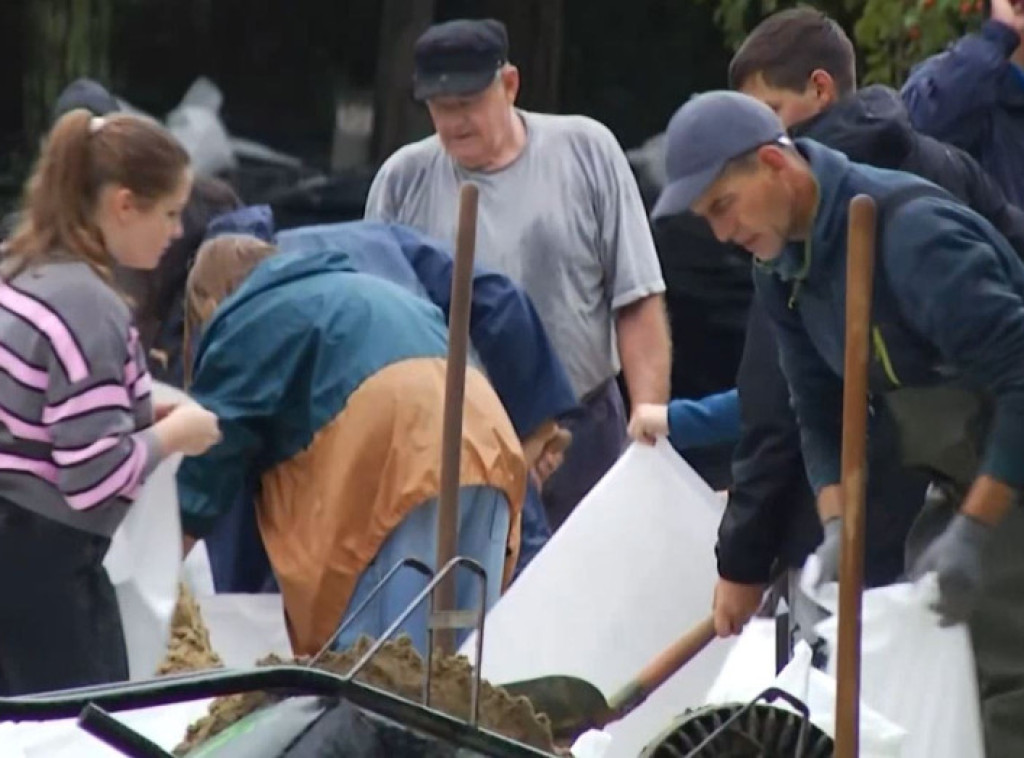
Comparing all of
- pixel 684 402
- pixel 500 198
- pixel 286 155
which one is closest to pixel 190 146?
A: pixel 286 155

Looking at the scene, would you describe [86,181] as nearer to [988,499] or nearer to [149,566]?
[149,566]

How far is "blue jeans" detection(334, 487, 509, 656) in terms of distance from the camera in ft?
14.4

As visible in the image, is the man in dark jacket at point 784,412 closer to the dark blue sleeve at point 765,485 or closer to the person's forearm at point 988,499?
the dark blue sleeve at point 765,485

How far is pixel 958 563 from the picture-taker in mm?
3492

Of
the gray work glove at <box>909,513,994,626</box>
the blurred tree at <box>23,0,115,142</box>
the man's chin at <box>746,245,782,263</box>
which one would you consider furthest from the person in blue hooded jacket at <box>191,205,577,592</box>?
the blurred tree at <box>23,0,115,142</box>

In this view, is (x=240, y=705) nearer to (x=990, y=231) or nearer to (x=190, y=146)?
(x=990, y=231)

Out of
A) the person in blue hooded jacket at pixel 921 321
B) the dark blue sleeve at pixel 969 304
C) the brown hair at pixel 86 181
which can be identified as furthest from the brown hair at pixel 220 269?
the dark blue sleeve at pixel 969 304

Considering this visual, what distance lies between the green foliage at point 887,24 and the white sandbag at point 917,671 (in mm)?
2762

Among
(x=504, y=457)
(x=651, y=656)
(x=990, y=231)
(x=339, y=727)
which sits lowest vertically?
(x=651, y=656)

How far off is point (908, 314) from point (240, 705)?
1.13 meters

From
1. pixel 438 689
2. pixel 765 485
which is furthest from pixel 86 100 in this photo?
pixel 438 689

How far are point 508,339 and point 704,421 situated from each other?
1.49 feet

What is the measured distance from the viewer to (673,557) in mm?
4574

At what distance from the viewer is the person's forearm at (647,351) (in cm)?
525
